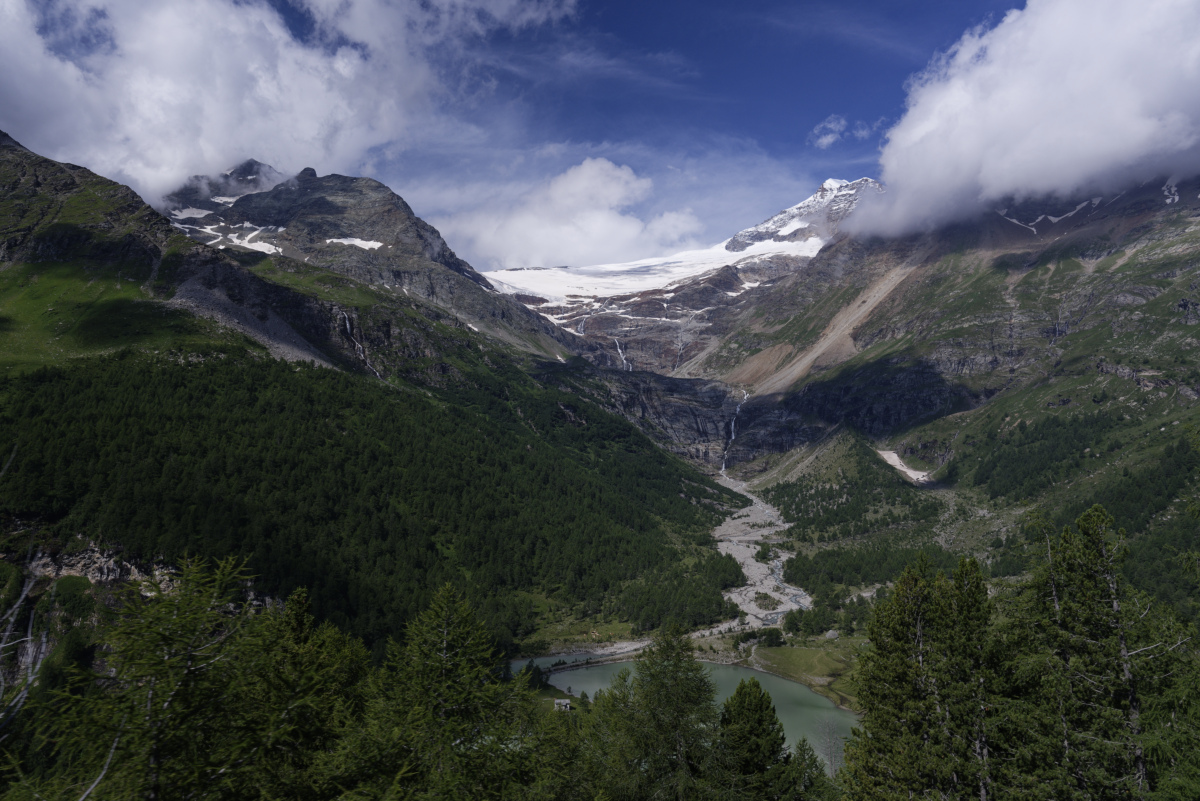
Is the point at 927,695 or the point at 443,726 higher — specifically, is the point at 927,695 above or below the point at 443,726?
below

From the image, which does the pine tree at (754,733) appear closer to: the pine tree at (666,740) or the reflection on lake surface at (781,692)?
the pine tree at (666,740)

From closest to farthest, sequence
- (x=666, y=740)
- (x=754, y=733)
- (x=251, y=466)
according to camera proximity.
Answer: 1. (x=666, y=740)
2. (x=754, y=733)
3. (x=251, y=466)

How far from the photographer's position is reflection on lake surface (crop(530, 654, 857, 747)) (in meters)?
84.0

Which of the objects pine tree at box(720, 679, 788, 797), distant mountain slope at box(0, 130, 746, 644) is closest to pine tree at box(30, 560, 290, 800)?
pine tree at box(720, 679, 788, 797)

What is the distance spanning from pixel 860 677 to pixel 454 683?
2031 cm

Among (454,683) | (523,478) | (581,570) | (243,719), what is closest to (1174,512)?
(581,570)

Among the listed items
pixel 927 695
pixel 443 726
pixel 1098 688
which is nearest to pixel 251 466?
pixel 443 726

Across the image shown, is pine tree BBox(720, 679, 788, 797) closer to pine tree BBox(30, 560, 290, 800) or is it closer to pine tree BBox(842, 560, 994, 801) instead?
pine tree BBox(842, 560, 994, 801)

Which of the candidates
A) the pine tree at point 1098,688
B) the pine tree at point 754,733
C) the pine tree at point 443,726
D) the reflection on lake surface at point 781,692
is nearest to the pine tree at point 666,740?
the pine tree at point 443,726

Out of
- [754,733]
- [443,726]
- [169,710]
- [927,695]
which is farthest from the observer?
[754,733]

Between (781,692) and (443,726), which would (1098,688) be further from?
(781,692)

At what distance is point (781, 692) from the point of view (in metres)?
100

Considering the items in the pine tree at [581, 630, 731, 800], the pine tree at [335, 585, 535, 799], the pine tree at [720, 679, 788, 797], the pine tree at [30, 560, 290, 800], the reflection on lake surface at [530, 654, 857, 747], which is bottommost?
the reflection on lake surface at [530, 654, 857, 747]

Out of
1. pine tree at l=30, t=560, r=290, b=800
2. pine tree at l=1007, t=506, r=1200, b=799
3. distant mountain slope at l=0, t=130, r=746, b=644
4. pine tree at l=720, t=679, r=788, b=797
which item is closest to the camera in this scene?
pine tree at l=30, t=560, r=290, b=800
